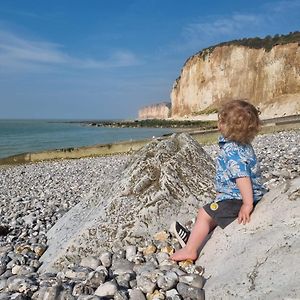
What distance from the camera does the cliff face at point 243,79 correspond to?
64.7 m

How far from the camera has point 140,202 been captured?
519 cm

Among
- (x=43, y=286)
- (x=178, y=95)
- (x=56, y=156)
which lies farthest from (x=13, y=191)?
(x=178, y=95)

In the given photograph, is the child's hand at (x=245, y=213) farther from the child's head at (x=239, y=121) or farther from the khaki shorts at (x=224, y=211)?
the child's head at (x=239, y=121)

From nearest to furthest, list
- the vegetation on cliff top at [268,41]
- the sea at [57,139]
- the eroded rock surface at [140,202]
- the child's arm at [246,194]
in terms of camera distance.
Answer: the child's arm at [246,194] < the eroded rock surface at [140,202] < the sea at [57,139] < the vegetation on cliff top at [268,41]

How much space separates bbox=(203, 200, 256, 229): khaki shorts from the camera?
401cm

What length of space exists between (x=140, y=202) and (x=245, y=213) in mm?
1676

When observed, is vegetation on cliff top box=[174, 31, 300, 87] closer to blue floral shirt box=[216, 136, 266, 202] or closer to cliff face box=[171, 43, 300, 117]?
cliff face box=[171, 43, 300, 117]

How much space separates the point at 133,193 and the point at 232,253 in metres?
1.90

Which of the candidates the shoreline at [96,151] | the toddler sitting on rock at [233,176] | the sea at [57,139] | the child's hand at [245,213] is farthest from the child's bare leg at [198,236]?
the sea at [57,139]

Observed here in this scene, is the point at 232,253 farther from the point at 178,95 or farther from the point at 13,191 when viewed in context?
the point at 178,95

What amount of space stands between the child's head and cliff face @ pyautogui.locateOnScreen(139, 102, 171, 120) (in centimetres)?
13420

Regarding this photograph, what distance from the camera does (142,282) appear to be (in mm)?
3725

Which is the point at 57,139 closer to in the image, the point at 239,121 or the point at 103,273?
the point at 103,273

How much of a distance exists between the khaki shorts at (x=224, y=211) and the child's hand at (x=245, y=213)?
0.12 m
